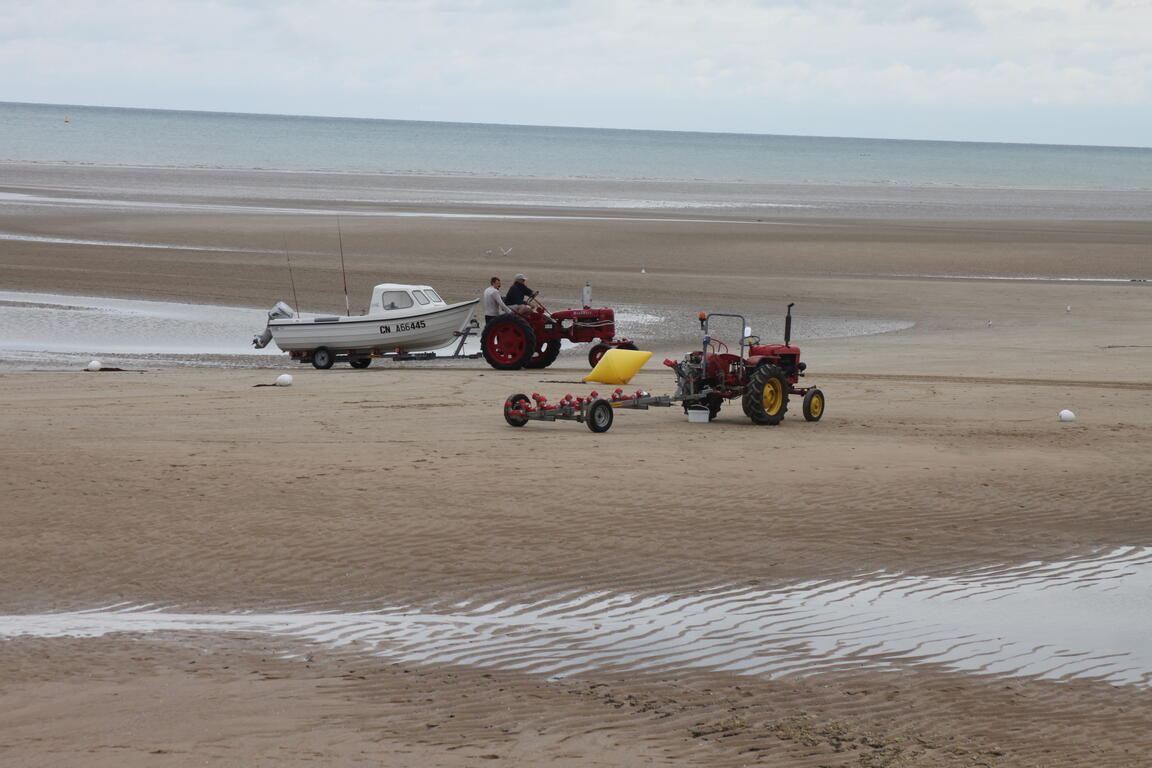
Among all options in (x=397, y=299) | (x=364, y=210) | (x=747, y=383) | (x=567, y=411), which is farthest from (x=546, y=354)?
(x=364, y=210)

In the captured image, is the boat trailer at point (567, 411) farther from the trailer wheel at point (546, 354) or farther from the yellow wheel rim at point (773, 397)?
the trailer wheel at point (546, 354)

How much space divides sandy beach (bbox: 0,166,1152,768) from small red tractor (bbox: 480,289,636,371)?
29.2 inches

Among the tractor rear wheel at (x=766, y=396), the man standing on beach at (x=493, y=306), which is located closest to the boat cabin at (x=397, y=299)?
the man standing on beach at (x=493, y=306)

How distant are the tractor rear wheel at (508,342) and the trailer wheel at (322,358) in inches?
96.9

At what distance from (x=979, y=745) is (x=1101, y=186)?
10793 centimetres

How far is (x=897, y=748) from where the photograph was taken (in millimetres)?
6430

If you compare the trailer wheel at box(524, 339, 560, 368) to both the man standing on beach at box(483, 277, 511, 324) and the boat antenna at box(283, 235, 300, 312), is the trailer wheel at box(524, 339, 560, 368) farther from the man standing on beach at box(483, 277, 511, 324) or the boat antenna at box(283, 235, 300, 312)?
the boat antenna at box(283, 235, 300, 312)

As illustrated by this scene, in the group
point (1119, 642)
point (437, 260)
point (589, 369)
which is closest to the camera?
point (1119, 642)

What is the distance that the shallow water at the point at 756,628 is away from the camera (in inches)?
301

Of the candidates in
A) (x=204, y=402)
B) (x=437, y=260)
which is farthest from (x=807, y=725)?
(x=437, y=260)

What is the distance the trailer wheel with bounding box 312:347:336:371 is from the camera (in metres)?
20.8

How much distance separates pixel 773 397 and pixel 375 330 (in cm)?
811

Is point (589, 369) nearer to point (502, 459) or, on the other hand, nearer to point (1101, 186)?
point (502, 459)

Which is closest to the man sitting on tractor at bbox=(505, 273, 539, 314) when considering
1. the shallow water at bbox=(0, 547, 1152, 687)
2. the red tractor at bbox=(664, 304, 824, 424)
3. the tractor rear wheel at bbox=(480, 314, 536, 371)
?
the tractor rear wheel at bbox=(480, 314, 536, 371)
